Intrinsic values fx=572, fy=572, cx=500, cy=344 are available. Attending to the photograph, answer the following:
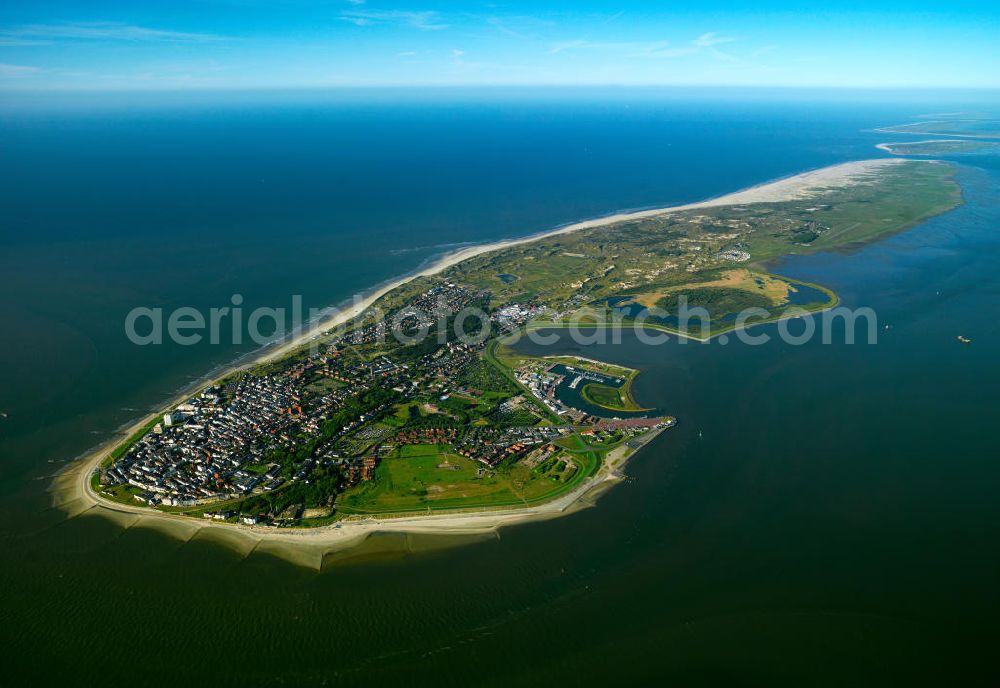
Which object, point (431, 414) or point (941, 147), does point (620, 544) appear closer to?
point (431, 414)

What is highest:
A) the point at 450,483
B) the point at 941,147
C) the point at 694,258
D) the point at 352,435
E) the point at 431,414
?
the point at 941,147

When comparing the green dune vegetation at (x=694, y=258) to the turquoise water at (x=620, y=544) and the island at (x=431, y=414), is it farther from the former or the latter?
the turquoise water at (x=620, y=544)

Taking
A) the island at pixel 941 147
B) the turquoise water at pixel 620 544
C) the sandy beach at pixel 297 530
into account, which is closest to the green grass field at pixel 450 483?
the sandy beach at pixel 297 530

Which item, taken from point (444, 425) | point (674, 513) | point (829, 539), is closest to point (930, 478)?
point (829, 539)

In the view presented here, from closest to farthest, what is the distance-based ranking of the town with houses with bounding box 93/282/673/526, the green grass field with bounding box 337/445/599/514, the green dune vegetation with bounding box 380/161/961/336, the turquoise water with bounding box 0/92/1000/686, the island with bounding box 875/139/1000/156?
the turquoise water with bounding box 0/92/1000/686
the green grass field with bounding box 337/445/599/514
the town with houses with bounding box 93/282/673/526
the green dune vegetation with bounding box 380/161/961/336
the island with bounding box 875/139/1000/156

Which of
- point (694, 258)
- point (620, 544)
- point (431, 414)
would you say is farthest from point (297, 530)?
point (694, 258)

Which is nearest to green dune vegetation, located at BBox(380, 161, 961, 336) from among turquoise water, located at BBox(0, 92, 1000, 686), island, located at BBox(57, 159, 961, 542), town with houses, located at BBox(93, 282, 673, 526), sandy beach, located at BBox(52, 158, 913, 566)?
island, located at BBox(57, 159, 961, 542)

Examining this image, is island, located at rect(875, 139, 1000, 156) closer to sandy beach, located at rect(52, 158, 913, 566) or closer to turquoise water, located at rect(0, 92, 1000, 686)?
turquoise water, located at rect(0, 92, 1000, 686)

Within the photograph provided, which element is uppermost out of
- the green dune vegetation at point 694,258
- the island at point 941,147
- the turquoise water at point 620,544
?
the island at point 941,147

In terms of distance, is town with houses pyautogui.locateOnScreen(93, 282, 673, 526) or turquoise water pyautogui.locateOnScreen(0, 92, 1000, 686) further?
town with houses pyautogui.locateOnScreen(93, 282, 673, 526)
